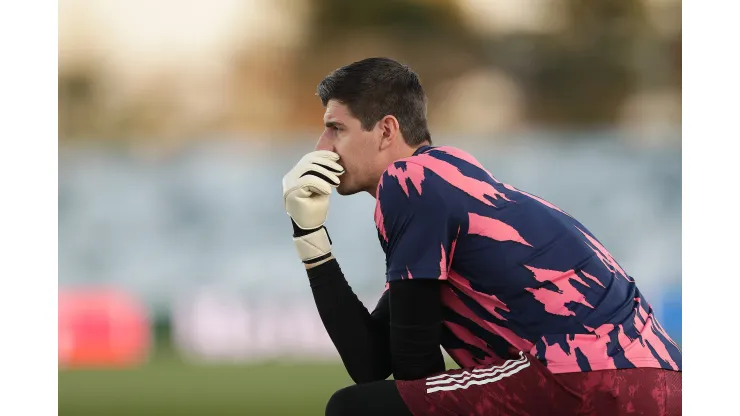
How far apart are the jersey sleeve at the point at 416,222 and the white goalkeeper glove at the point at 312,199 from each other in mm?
276

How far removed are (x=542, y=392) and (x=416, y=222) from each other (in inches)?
20.1

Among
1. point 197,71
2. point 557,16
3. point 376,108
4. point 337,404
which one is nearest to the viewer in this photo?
point 337,404

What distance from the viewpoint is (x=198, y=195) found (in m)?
9.14

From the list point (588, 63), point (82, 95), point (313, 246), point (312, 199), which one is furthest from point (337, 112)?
point (588, 63)

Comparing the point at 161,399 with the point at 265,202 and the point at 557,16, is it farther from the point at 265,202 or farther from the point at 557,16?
the point at 557,16

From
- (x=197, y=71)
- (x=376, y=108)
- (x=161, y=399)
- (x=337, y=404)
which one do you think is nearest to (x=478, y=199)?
(x=376, y=108)

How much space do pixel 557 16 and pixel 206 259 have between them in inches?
203

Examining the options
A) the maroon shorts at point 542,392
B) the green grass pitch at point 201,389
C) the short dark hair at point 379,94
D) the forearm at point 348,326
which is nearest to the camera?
the maroon shorts at point 542,392

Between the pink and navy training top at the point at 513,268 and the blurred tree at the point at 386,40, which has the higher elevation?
the blurred tree at the point at 386,40

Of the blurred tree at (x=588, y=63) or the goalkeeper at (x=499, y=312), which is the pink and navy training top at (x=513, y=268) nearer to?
the goalkeeper at (x=499, y=312)

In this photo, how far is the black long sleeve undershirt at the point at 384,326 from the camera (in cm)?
220

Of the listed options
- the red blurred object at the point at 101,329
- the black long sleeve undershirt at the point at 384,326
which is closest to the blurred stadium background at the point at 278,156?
the red blurred object at the point at 101,329

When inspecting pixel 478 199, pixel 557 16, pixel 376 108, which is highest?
pixel 557 16

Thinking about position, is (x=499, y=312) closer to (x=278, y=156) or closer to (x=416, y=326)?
(x=416, y=326)
